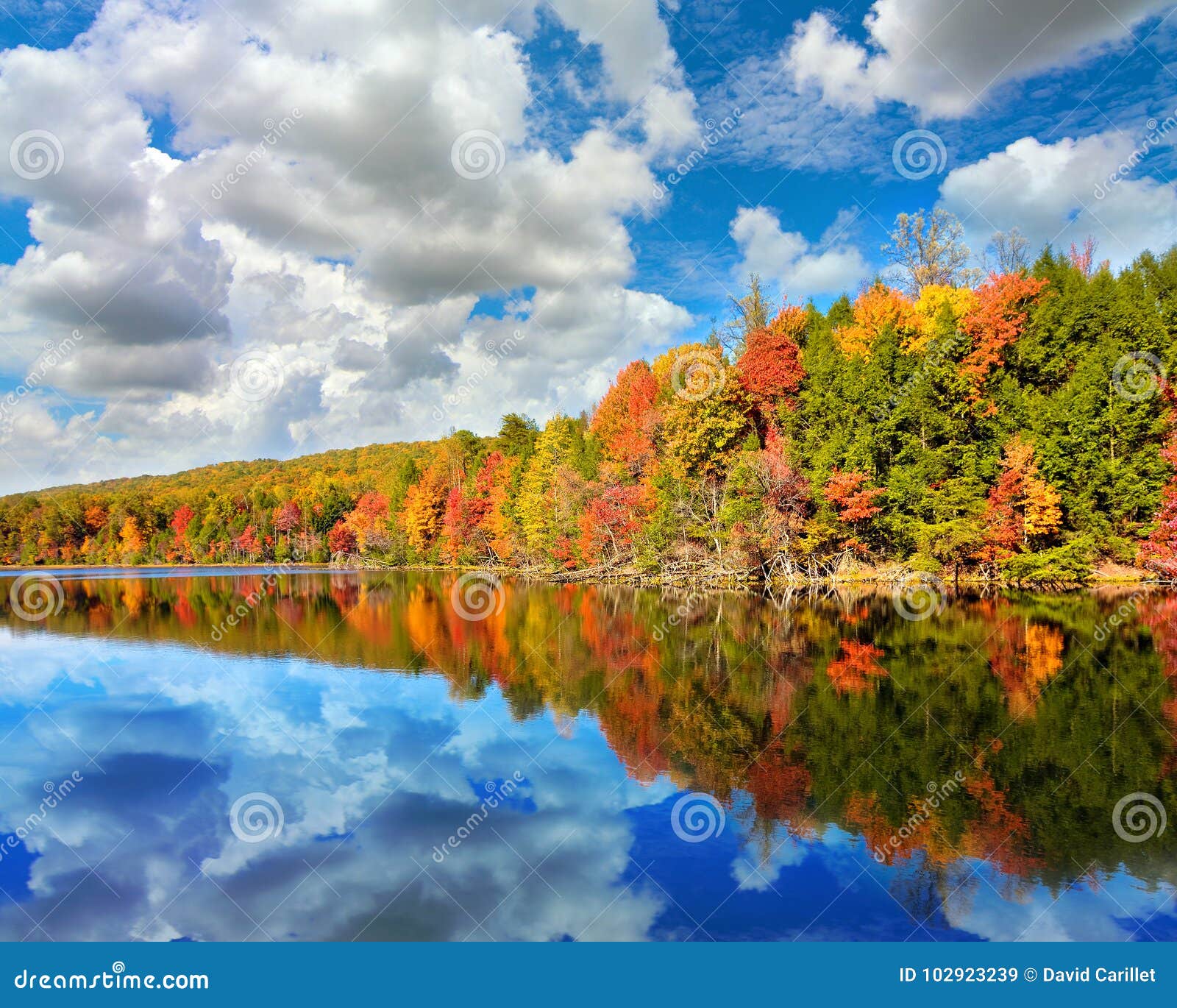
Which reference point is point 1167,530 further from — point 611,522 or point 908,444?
point 611,522

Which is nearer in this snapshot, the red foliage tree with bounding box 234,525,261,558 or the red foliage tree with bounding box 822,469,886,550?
the red foliage tree with bounding box 822,469,886,550

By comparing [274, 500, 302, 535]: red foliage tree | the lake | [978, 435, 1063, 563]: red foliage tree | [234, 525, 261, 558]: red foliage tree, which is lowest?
[234, 525, 261, 558]: red foliage tree

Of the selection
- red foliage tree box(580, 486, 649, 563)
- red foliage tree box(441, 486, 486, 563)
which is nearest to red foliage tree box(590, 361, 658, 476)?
red foliage tree box(580, 486, 649, 563)

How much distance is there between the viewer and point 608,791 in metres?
10.8

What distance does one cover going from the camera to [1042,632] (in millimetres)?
22281

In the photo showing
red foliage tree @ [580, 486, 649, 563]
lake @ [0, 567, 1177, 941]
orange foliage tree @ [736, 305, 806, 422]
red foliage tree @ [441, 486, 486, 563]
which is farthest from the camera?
red foliage tree @ [441, 486, 486, 563]

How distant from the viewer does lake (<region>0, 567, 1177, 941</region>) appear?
7539 mm

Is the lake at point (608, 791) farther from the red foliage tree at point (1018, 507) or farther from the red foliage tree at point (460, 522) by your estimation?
the red foliage tree at point (460, 522)

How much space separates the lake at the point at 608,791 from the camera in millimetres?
7539

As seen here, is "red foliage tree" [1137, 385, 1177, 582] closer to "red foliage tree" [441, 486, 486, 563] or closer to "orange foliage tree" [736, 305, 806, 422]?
"orange foliage tree" [736, 305, 806, 422]

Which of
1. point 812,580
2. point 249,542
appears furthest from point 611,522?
point 249,542

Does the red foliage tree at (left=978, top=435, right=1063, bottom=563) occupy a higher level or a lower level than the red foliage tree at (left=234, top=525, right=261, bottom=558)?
higher

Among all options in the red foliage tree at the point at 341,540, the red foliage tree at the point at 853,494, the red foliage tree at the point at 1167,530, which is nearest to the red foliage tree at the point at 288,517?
the red foliage tree at the point at 341,540

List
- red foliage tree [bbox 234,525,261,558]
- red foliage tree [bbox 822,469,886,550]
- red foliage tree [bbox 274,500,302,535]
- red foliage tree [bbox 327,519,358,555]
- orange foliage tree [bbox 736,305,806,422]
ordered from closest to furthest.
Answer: red foliage tree [bbox 822,469,886,550] < orange foliage tree [bbox 736,305,806,422] < red foliage tree [bbox 327,519,358,555] < red foliage tree [bbox 274,500,302,535] < red foliage tree [bbox 234,525,261,558]
